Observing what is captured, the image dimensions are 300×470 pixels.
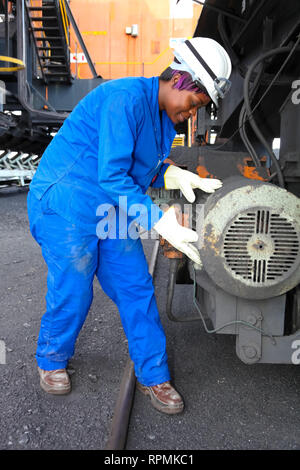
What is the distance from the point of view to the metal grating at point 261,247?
1.58m

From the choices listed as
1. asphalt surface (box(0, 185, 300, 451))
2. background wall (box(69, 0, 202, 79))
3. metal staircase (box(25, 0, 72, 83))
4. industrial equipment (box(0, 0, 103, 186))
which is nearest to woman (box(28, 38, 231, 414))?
asphalt surface (box(0, 185, 300, 451))

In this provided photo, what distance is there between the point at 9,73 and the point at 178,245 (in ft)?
21.2

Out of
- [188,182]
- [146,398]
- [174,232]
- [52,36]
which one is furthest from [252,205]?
[52,36]

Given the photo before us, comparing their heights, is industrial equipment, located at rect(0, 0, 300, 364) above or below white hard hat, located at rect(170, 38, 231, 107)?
below

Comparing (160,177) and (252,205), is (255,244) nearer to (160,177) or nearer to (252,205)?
(252,205)

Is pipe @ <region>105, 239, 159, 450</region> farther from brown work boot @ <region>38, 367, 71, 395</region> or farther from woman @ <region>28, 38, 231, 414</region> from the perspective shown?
brown work boot @ <region>38, 367, 71, 395</region>

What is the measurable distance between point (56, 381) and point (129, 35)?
7518 millimetres

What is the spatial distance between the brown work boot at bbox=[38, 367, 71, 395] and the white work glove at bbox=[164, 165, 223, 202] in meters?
1.12

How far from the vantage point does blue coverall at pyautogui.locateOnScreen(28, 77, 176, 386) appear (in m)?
1.64

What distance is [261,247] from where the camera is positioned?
159 centimetres

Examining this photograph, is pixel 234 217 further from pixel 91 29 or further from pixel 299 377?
pixel 91 29

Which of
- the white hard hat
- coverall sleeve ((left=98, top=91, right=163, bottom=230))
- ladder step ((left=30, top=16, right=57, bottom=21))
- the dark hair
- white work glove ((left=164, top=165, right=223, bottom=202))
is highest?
ladder step ((left=30, top=16, right=57, bottom=21))

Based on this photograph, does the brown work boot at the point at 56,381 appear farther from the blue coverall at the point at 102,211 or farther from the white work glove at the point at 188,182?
the white work glove at the point at 188,182

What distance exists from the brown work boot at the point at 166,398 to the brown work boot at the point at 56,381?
0.44 m
